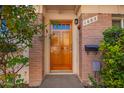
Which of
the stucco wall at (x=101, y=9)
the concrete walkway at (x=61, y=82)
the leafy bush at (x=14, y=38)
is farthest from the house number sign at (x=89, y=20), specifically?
the concrete walkway at (x=61, y=82)

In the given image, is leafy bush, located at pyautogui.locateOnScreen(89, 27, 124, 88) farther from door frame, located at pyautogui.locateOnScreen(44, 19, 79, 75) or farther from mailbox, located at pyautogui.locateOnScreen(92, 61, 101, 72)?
door frame, located at pyautogui.locateOnScreen(44, 19, 79, 75)

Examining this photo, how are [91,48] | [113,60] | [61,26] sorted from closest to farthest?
[113,60]
[91,48]
[61,26]

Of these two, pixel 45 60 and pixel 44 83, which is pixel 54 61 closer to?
Answer: pixel 45 60

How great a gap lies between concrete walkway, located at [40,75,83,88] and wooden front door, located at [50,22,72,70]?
0.91 meters

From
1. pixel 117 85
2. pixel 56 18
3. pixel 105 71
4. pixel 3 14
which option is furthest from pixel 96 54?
pixel 3 14

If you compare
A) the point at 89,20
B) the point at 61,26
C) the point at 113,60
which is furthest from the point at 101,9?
the point at 61,26

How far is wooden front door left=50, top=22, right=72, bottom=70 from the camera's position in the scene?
33.0 feet

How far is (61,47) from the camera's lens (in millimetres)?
10219

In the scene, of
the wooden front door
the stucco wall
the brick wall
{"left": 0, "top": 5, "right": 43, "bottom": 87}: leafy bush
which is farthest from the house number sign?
the wooden front door

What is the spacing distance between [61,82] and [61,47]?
2.24 metres

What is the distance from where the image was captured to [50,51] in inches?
393

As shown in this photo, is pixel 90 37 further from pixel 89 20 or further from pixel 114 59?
pixel 114 59

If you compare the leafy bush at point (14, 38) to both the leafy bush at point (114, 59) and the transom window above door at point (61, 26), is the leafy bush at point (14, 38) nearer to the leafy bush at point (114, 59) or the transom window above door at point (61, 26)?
the leafy bush at point (114, 59)

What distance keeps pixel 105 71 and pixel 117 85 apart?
0.54m
